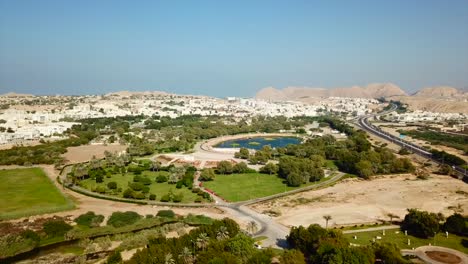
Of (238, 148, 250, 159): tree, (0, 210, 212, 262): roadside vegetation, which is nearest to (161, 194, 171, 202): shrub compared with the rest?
(0, 210, 212, 262): roadside vegetation

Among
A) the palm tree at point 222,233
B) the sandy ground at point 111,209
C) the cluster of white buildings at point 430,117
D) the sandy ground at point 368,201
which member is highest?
the cluster of white buildings at point 430,117

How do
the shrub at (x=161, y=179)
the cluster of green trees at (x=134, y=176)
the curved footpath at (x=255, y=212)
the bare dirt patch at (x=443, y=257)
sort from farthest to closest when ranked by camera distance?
the shrub at (x=161, y=179) < the cluster of green trees at (x=134, y=176) < the curved footpath at (x=255, y=212) < the bare dirt patch at (x=443, y=257)

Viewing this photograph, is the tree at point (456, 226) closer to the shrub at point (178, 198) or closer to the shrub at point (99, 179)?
the shrub at point (178, 198)

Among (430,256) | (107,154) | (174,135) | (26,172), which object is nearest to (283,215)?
(430,256)

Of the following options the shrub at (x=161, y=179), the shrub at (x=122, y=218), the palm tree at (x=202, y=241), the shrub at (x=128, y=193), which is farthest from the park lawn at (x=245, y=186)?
the palm tree at (x=202, y=241)

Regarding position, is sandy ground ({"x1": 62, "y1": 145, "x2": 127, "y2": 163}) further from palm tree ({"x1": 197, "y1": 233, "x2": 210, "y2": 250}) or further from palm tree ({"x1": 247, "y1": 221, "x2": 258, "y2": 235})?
palm tree ({"x1": 197, "y1": 233, "x2": 210, "y2": 250})

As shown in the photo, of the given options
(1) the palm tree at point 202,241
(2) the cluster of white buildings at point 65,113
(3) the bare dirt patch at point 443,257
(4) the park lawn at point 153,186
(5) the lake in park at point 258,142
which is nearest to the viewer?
(3) the bare dirt patch at point 443,257

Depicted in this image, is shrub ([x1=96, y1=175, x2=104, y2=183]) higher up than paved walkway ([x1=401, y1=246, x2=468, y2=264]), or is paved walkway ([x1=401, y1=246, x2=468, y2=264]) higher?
paved walkway ([x1=401, y1=246, x2=468, y2=264])
